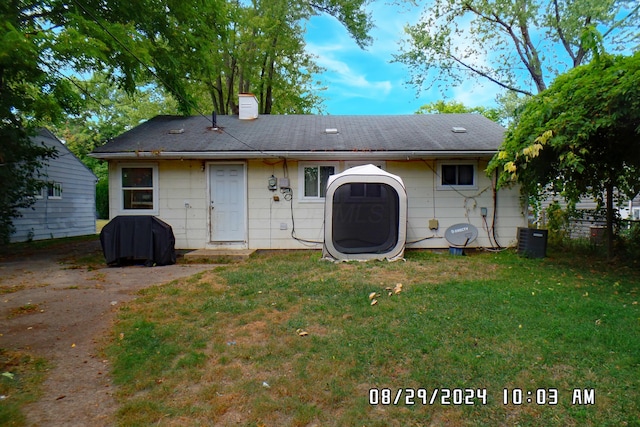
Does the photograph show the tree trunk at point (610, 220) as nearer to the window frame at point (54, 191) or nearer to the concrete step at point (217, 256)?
the concrete step at point (217, 256)

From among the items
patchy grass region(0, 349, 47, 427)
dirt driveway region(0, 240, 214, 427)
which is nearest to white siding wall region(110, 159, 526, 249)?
dirt driveway region(0, 240, 214, 427)

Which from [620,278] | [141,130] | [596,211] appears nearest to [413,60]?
[596,211]

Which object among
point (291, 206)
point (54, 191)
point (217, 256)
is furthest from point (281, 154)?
point (54, 191)

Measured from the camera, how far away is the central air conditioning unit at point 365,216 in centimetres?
683

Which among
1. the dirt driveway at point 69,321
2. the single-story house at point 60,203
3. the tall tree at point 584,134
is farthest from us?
the single-story house at point 60,203

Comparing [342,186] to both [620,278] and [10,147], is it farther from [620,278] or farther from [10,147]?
[10,147]

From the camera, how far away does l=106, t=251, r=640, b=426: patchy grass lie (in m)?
2.21

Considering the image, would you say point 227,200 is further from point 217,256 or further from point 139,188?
point 139,188

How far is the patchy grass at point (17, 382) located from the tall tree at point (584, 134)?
6351 millimetres

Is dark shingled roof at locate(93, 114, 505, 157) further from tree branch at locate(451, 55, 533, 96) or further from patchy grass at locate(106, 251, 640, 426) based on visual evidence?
tree branch at locate(451, 55, 533, 96)

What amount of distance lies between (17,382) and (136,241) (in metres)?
4.77

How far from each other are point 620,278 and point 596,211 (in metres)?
2.92

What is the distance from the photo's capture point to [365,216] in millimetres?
7133

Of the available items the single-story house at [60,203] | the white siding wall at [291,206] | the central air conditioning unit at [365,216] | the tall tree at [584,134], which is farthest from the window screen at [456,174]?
the single-story house at [60,203]
